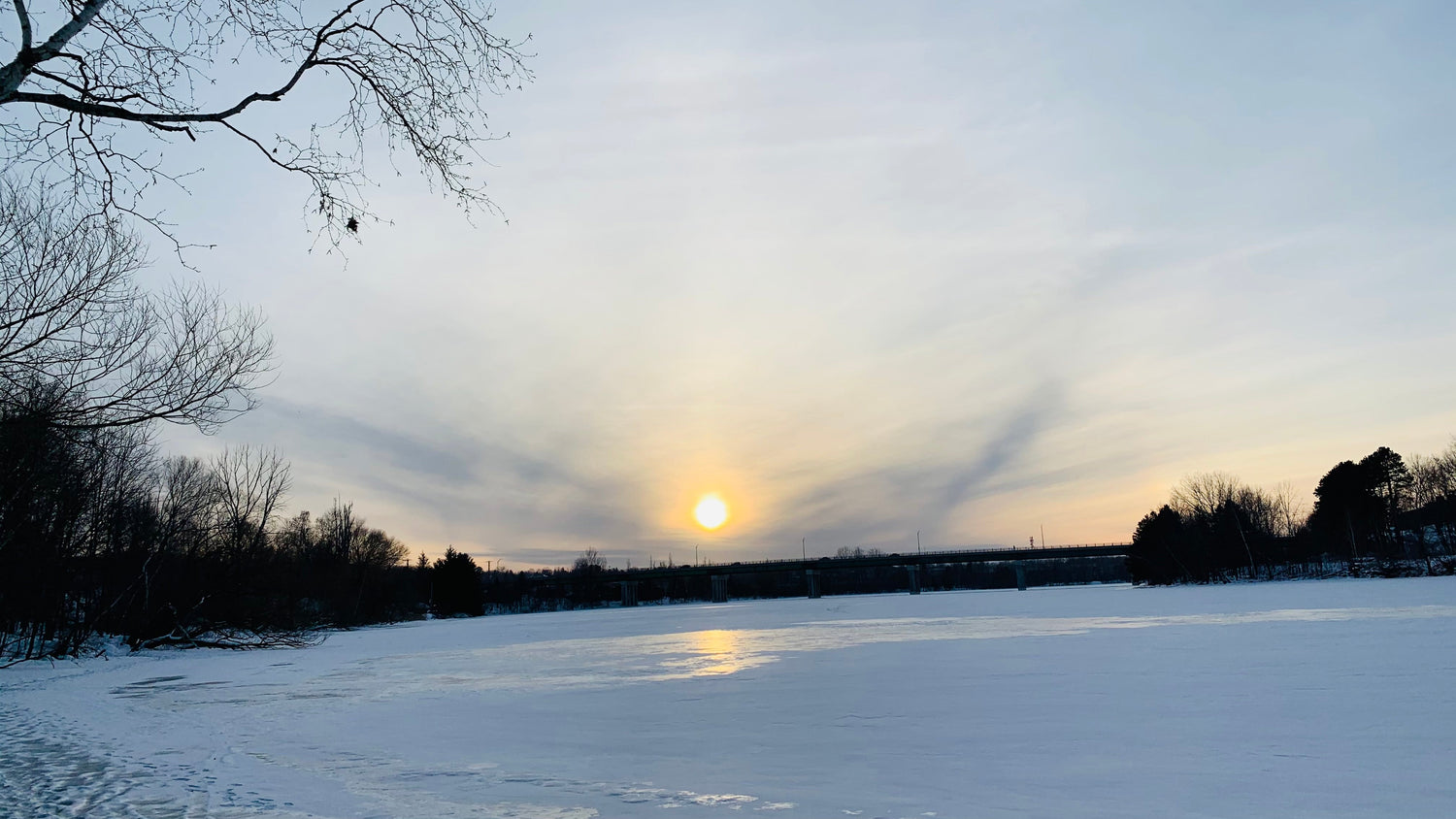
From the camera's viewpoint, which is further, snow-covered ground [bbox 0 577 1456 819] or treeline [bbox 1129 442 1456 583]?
treeline [bbox 1129 442 1456 583]

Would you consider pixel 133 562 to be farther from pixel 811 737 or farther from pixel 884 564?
pixel 884 564

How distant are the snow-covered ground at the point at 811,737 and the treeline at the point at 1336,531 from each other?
79.2 metres

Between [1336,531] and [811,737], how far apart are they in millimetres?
102294

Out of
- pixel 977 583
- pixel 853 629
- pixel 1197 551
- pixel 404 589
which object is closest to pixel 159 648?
pixel 853 629

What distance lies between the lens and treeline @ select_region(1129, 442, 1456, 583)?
84625 mm

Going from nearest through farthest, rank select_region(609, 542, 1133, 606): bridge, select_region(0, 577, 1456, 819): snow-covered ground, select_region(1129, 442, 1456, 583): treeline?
select_region(0, 577, 1456, 819): snow-covered ground, select_region(1129, 442, 1456, 583): treeline, select_region(609, 542, 1133, 606): bridge

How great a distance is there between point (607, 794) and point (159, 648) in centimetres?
4255

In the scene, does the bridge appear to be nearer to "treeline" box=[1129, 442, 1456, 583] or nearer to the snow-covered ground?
"treeline" box=[1129, 442, 1456, 583]

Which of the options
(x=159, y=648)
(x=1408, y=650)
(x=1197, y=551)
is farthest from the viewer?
(x=1197, y=551)

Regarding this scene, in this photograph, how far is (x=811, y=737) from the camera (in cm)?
962

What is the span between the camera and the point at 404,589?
95.8 m

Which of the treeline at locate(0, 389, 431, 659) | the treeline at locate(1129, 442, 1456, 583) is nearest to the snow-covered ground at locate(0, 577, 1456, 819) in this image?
the treeline at locate(0, 389, 431, 659)

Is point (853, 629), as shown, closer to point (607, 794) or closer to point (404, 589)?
point (607, 794)

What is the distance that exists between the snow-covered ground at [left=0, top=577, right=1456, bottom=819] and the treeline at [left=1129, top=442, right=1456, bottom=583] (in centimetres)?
7924
